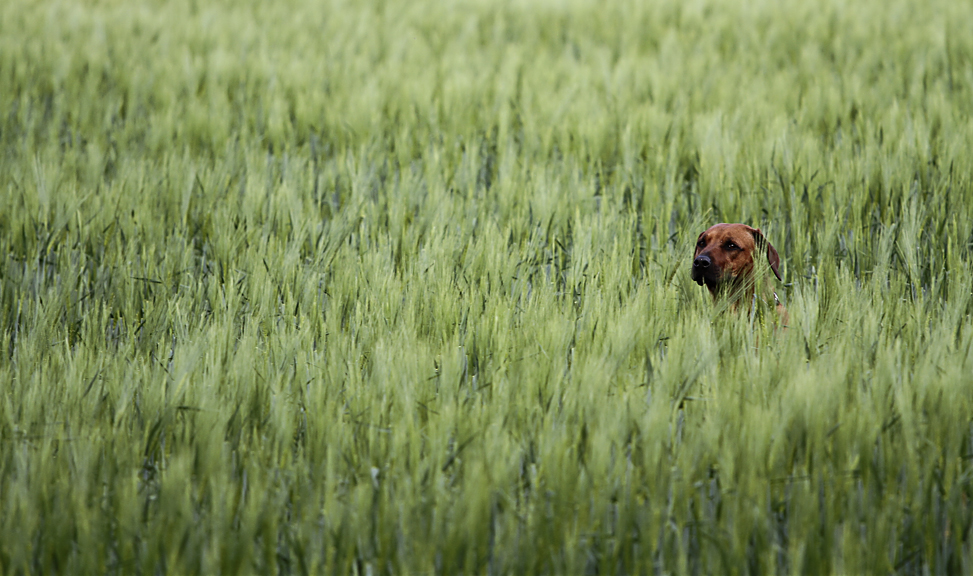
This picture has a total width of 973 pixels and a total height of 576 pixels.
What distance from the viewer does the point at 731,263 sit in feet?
7.13

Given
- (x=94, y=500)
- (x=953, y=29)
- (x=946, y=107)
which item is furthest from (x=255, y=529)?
(x=953, y=29)

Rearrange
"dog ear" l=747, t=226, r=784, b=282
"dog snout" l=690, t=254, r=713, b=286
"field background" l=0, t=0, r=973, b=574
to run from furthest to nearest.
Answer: "dog ear" l=747, t=226, r=784, b=282, "dog snout" l=690, t=254, r=713, b=286, "field background" l=0, t=0, r=973, b=574

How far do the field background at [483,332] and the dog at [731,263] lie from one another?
9 cm

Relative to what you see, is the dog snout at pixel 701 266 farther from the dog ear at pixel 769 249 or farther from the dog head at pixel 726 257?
the dog ear at pixel 769 249

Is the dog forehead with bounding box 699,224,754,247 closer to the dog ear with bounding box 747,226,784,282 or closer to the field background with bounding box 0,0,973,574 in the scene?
the dog ear with bounding box 747,226,784,282

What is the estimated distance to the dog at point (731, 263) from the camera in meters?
2.12

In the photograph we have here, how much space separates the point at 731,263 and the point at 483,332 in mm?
756

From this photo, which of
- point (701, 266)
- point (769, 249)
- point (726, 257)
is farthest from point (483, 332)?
point (769, 249)

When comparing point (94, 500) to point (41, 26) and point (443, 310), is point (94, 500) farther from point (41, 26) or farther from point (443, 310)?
point (41, 26)

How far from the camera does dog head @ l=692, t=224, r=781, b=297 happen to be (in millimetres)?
2127

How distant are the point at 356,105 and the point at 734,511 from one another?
369 cm

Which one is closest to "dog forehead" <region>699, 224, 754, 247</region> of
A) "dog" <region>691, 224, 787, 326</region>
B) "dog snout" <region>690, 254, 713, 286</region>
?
"dog" <region>691, 224, 787, 326</region>

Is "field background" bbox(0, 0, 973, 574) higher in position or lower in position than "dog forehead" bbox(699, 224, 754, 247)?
lower

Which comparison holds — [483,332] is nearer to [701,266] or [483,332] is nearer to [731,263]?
[701,266]
